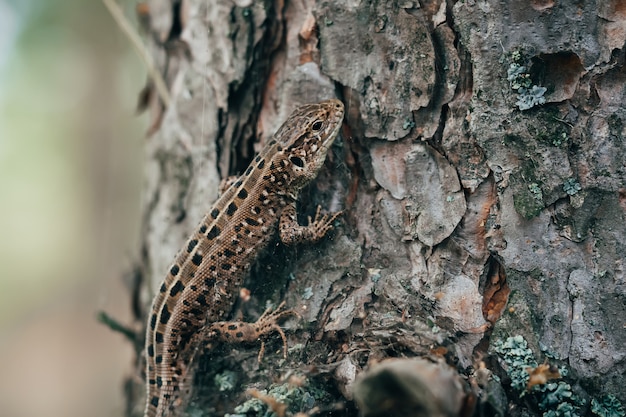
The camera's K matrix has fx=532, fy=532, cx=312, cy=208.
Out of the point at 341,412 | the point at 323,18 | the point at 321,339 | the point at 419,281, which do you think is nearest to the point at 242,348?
the point at 321,339


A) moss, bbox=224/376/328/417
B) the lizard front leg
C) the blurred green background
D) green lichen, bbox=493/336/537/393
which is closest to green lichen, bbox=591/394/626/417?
green lichen, bbox=493/336/537/393

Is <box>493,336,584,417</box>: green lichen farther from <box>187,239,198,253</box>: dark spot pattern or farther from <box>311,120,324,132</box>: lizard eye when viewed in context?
<box>187,239,198,253</box>: dark spot pattern

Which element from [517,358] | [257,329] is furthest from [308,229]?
[517,358]

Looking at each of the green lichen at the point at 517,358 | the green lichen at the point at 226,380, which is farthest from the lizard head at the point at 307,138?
the green lichen at the point at 517,358

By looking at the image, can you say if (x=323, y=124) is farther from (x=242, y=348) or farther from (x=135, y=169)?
(x=135, y=169)

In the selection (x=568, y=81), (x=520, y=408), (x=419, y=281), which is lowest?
(x=520, y=408)

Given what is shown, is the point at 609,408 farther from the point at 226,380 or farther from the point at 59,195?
the point at 59,195
